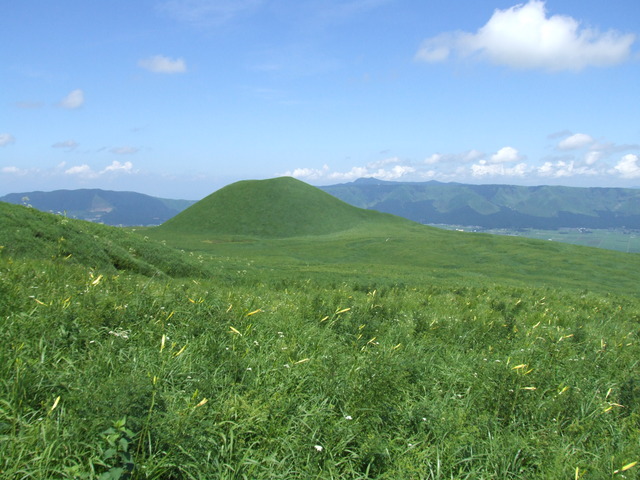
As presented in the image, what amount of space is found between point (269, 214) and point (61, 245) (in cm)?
10938

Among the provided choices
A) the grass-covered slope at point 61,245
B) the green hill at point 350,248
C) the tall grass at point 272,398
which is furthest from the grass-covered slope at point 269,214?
the tall grass at point 272,398

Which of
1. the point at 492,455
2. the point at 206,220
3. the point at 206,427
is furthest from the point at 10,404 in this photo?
the point at 206,220

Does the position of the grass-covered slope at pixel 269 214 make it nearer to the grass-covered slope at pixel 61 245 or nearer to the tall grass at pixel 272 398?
the grass-covered slope at pixel 61 245

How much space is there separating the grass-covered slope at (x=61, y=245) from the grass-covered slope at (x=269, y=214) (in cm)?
8857

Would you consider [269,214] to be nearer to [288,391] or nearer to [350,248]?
[350,248]

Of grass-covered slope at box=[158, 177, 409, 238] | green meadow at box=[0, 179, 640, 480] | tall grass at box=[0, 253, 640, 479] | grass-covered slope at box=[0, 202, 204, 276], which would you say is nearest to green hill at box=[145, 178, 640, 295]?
grass-covered slope at box=[158, 177, 409, 238]

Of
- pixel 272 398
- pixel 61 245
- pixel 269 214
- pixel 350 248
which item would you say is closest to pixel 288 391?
pixel 272 398

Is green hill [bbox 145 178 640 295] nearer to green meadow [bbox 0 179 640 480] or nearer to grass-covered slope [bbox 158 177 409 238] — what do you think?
grass-covered slope [bbox 158 177 409 238]

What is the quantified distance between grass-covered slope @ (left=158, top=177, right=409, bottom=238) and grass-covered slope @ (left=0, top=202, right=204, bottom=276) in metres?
88.6

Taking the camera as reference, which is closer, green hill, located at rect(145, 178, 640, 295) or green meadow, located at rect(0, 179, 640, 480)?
green meadow, located at rect(0, 179, 640, 480)

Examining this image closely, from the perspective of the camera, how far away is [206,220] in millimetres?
124812

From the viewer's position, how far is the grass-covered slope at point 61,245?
60.7 feet

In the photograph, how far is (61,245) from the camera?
19969 mm

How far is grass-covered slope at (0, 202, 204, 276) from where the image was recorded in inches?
728
